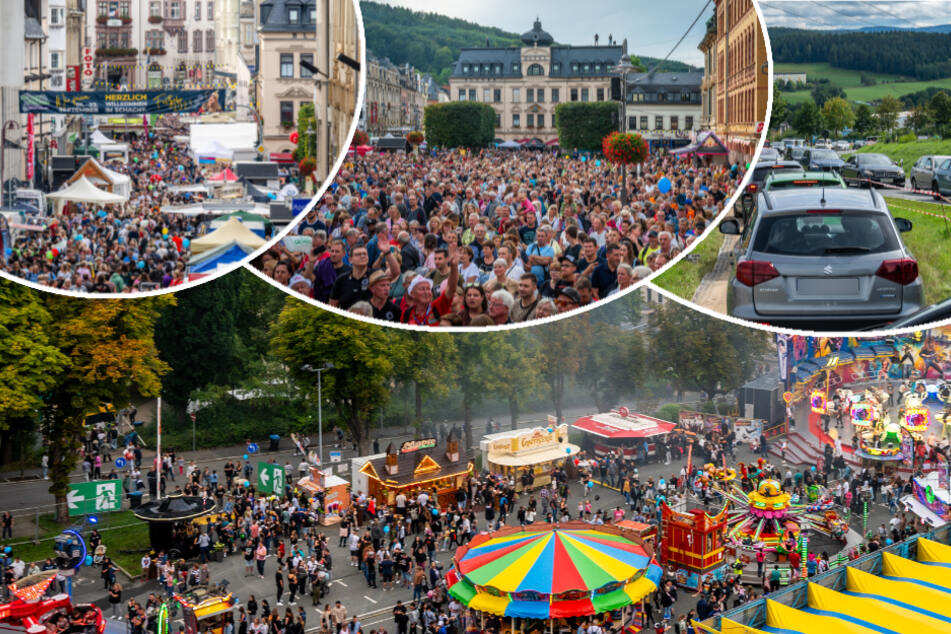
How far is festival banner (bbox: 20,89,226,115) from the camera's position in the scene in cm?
849

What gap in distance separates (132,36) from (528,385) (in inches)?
1434

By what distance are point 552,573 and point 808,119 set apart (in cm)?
1432

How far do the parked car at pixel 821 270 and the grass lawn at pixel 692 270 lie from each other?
212 mm

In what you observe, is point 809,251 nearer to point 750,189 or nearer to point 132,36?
point 750,189

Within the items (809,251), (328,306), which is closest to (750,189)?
(809,251)

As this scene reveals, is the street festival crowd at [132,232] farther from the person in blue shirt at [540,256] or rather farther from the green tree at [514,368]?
the green tree at [514,368]

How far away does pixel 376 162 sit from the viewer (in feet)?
27.0

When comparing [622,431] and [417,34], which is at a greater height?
[417,34]

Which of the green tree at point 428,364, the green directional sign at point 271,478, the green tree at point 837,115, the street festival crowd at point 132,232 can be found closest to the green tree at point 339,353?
the green tree at point 428,364

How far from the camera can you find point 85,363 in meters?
31.1

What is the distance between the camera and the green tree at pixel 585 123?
811 centimetres

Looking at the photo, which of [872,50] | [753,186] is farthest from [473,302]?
[872,50]

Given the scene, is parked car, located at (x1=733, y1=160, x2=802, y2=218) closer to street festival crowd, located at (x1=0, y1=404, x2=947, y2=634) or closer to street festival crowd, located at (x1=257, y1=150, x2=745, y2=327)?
street festival crowd, located at (x1=257, y1=150, x2=745, y2=327)

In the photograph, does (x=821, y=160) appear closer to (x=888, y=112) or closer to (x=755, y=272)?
(x=888, y=112)
